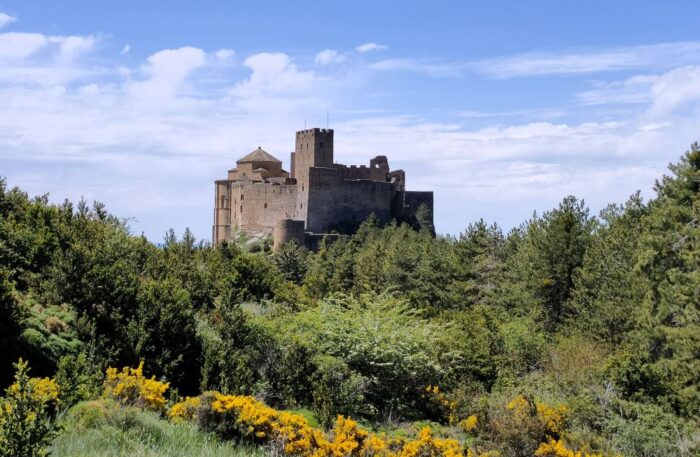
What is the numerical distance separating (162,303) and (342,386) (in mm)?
4487

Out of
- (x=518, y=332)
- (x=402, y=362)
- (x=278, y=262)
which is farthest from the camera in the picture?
(x=278, y=262)

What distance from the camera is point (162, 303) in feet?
54.6

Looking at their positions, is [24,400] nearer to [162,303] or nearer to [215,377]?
[215,377]

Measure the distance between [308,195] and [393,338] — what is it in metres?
47.7

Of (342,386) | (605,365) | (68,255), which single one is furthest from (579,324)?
(68,255)

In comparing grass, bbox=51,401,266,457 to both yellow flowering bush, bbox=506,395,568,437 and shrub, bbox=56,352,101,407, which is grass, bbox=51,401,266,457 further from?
yellow flowering bush, bbox=506,395,568,437

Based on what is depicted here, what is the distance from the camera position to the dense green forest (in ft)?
49.7

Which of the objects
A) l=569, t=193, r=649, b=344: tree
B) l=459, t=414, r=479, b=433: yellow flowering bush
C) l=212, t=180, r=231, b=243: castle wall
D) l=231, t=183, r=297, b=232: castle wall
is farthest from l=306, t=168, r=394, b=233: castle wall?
l=459, t=414, r=479, b=433: yellow flowering bush

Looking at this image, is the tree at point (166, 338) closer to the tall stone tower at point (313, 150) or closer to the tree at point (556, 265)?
the tree at point (556, 265)

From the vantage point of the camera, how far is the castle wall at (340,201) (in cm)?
6721

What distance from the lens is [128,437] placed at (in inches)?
362

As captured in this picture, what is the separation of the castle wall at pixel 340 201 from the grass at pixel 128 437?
5622 cm

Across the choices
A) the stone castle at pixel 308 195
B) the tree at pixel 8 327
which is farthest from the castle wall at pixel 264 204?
the tree at pixel 8 327

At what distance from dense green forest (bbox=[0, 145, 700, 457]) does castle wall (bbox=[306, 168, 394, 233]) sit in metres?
34.5
